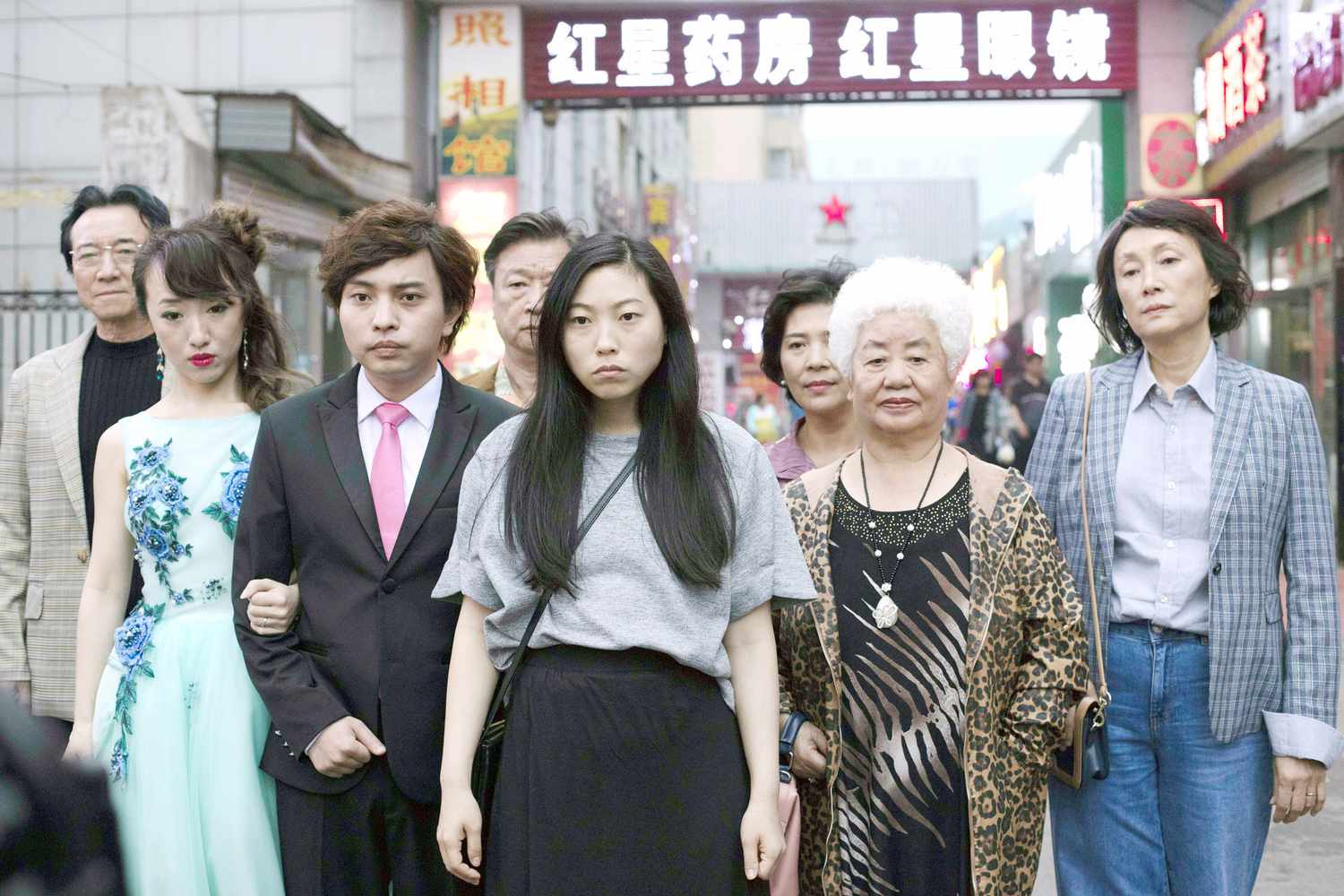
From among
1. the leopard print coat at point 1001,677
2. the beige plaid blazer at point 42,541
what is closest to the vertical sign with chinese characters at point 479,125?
the beige plaid blazer at point 42,541

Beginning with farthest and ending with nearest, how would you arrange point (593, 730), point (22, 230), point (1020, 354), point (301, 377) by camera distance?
point (1020, 354)
point (22, 230)
point (301, 377)
point (593, 730)

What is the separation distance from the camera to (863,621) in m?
2.70

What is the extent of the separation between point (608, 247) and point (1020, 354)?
24.9 metres

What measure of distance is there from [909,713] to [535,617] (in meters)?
0.82

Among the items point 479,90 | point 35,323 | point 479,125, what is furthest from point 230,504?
point 479,90

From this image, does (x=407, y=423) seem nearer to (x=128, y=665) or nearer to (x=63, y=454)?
(x=128, y=665)

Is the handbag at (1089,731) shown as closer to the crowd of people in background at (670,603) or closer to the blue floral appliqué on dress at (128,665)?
the crowd of people in background at (670,603)

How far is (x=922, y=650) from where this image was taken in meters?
2.66

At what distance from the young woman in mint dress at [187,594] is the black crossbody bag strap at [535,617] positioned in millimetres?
590

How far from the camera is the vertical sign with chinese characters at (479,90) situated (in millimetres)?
12438

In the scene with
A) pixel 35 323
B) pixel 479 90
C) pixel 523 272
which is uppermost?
pixel 479 90

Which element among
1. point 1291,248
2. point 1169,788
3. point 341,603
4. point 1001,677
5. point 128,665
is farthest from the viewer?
point 1291,248

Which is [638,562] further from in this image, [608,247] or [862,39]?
[862,39]

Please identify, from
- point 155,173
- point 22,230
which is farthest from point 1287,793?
point 22,230
